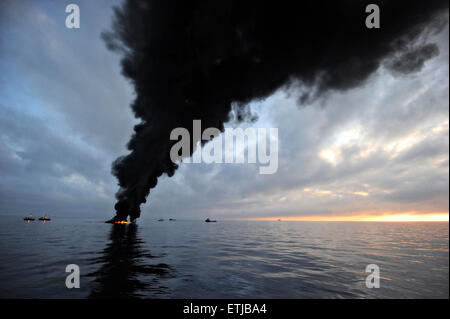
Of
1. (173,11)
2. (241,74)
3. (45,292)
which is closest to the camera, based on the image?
A: (45,292)

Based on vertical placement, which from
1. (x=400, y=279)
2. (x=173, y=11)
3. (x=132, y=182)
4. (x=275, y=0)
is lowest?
(x=400, y=279)

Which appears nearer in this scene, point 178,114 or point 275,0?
point 275,0

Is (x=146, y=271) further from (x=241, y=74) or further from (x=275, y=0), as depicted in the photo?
(x=241, y=74)

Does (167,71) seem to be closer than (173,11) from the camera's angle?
No

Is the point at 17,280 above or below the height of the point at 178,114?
below

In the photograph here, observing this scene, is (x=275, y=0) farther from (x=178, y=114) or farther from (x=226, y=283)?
(x=226, y=283)

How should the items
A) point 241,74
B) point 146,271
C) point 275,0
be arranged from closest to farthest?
point 146,271 → point 275,0 → point 241,74

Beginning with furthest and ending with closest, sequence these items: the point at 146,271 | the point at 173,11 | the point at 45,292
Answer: the point at 173,11, the point at 146,271, the point at 45,292
